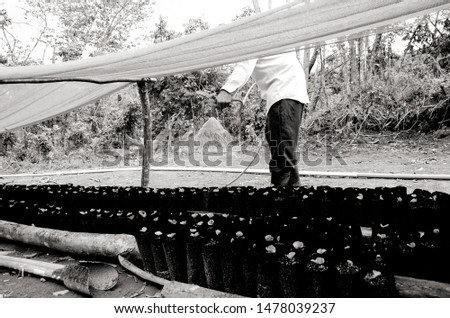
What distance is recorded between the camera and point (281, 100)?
329 centimetres

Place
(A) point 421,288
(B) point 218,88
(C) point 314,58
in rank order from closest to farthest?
(A) point 421,288
(C) point 314,58
(B) point 218,88

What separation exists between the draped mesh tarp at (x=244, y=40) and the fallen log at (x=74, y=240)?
1.13m

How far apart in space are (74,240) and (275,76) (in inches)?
83.3

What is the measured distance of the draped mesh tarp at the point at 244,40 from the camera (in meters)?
1.76

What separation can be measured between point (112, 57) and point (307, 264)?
1.72 meters

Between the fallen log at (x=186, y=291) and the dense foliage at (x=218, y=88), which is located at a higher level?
the dense foliage at (x=218, y=88)

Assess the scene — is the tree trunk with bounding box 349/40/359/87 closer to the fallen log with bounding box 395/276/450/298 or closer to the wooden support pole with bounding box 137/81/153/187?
the wooden support pole with bounding box 137/81/153/187

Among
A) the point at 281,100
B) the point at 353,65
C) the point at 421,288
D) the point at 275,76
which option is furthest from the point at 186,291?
the point at 353,65

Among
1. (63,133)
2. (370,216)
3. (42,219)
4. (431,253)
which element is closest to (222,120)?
(63,133)

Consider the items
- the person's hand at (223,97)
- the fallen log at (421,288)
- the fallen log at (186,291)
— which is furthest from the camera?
the person's hand at (223,97)

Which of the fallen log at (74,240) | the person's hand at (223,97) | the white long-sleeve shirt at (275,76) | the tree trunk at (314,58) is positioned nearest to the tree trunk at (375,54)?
the tree trunk at (314,58)

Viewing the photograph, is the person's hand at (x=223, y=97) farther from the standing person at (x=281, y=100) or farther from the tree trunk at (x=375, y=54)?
the tree trunk at (x=375, y=54)

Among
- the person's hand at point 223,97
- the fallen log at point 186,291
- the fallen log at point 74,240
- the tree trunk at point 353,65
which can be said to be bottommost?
the fallen log at point 186,291

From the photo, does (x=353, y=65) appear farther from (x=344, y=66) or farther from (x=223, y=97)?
(x=223, y=97)
